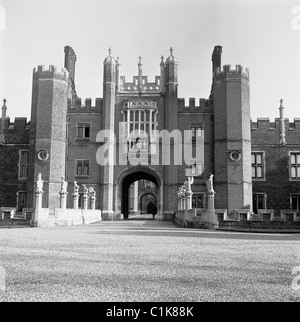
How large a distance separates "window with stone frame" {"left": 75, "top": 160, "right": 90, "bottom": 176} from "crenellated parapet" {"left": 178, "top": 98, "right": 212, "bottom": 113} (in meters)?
7.55

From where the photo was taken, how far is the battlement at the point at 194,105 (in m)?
29.9

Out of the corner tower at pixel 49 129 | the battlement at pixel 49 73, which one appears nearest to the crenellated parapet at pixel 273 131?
the corner tower at pixel 49 129

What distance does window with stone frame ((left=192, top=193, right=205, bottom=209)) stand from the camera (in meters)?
29.0

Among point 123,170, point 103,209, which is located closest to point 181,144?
point 123,170

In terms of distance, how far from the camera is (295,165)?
30.4 m

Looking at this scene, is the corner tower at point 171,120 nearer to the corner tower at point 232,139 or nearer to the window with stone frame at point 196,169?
the window with stone frame at point 196,169

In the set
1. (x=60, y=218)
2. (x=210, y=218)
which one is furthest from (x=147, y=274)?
(x=60, y=218)

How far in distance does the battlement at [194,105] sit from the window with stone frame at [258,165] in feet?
15.9

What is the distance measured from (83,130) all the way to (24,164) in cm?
513

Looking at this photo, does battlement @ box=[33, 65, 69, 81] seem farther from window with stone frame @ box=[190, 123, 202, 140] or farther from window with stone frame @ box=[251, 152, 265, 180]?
window with stone frame @ box=[251, 152, 265, 180]

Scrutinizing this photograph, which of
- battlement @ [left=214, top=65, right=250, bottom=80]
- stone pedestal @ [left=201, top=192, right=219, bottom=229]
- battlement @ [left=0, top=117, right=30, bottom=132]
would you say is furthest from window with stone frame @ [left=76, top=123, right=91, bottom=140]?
stone pedestal @ [left=201, top=192, right=219, bottom=229]

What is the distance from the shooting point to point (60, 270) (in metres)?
5.25
